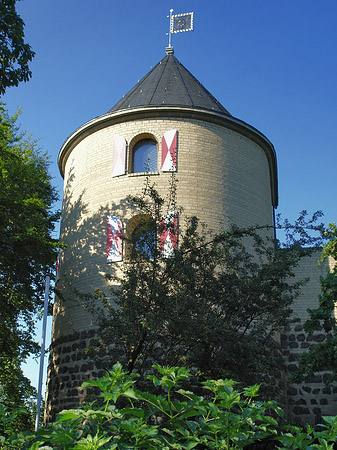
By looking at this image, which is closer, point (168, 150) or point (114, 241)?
point (114, 241)

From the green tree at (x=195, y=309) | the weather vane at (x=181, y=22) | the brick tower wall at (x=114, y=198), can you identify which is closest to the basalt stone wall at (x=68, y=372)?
the brick tower wall at (x=114, y=198)

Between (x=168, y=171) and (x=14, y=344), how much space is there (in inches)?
271

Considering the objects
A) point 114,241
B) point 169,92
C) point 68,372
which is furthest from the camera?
point 169,92

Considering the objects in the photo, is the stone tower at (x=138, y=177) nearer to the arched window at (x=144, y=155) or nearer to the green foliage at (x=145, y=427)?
the arched window at (x=144, y=155)

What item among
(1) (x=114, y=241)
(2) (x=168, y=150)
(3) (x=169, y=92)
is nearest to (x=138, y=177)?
(2) (x=168, y=150)

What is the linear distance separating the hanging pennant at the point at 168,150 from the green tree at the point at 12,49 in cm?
463

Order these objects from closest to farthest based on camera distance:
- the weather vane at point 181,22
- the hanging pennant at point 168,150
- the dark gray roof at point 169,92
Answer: the hanging pennant at point 168,150 → the dark gray roof at point 169,92 → the weather vane at point 181,22

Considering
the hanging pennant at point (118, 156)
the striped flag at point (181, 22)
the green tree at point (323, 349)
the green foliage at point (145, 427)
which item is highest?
the striped flag at point (181, 22)

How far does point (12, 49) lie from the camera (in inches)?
449

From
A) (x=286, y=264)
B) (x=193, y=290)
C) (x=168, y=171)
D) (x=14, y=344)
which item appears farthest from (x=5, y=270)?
(x=286, y=264)

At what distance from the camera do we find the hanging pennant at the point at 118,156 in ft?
50.1

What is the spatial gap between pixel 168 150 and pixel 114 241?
10.0 feet

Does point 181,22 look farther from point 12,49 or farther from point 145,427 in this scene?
point 145,427

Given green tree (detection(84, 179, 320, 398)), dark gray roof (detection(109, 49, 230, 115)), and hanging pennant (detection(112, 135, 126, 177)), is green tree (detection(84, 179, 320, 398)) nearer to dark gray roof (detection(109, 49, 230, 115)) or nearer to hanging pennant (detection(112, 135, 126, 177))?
hanging pennant (detection(112, 135, 126, 177))
